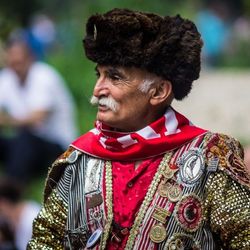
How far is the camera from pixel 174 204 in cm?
553

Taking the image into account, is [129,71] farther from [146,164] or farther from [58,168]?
[58,168]

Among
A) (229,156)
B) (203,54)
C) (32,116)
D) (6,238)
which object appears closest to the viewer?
(229,156)

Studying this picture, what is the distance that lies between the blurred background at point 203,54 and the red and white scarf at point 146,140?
5.21 metres

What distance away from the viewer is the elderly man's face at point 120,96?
18.4 ft

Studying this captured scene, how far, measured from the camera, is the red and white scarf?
5.60 meters

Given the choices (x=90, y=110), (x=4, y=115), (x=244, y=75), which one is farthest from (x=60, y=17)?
(x=4, y=115)

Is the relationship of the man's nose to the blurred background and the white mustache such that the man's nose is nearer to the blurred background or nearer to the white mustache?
the white mustache

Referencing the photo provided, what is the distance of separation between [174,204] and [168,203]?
0.09 ft

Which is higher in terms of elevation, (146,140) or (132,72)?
(132,72)

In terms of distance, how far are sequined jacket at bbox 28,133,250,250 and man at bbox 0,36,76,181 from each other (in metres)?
5.85

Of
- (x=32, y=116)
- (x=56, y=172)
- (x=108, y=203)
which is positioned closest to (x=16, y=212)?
(x=32, y=116)

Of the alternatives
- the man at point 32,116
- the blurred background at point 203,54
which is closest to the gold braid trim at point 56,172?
the blurred background at point 203,54

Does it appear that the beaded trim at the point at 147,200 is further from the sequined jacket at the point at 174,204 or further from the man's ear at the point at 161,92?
the man's ear at the point at 161,92

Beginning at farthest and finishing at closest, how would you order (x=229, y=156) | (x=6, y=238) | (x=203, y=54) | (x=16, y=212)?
(x=203, y=54) < (x=16, y=212) < (x=6, y=238) < (x=229, y=156)
